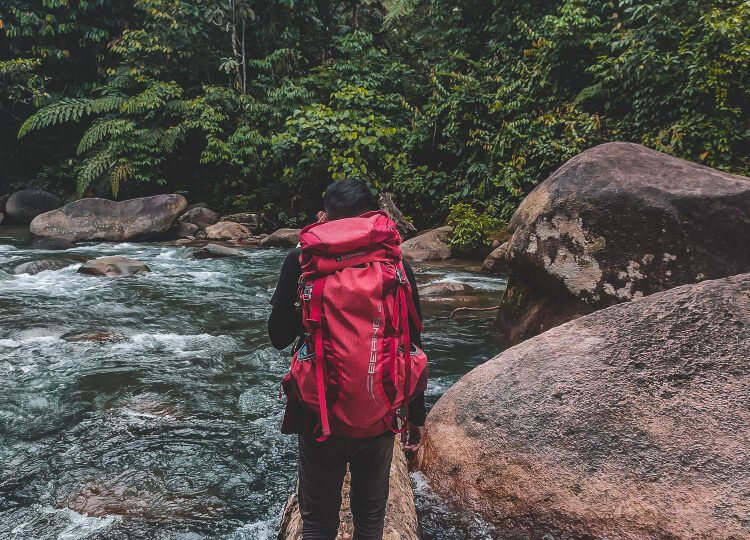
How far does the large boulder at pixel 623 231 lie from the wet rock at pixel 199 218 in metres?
10.6

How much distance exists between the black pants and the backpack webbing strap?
0.57 feet

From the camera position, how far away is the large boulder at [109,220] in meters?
12.7

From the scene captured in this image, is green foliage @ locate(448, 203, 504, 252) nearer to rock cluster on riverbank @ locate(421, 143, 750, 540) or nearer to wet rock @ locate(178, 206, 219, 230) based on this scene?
wet rock @ locate(178, 206, 219, 230)

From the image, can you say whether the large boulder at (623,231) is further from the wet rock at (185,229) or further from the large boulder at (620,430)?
the wet rock at (185,229)

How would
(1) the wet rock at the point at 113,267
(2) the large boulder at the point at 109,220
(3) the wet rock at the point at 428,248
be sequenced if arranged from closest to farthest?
1. (1) the wet rock at the point at 113,267
2. (3) the wet rock at the point at 428,248
3. (2) the large boulder at the point at 109,220

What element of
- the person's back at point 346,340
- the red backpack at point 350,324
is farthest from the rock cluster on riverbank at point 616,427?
the red backpack at point 350,324

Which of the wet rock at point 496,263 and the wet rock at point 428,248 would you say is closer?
the wet rock at point 496,263

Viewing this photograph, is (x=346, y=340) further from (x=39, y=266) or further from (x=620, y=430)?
(x=39, y=266)

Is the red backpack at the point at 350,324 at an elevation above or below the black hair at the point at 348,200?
below

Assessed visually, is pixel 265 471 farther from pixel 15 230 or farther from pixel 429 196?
pixel 15 230

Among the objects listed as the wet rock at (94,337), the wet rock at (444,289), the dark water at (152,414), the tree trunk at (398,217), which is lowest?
the dark water at (152,414)

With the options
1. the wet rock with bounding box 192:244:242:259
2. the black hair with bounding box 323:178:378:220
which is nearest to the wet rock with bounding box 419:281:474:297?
the wet rock with bounding box 192:244:242:259

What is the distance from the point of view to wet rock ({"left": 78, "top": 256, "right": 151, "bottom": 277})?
8.74 m

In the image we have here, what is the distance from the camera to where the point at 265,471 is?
3412 millimetres
